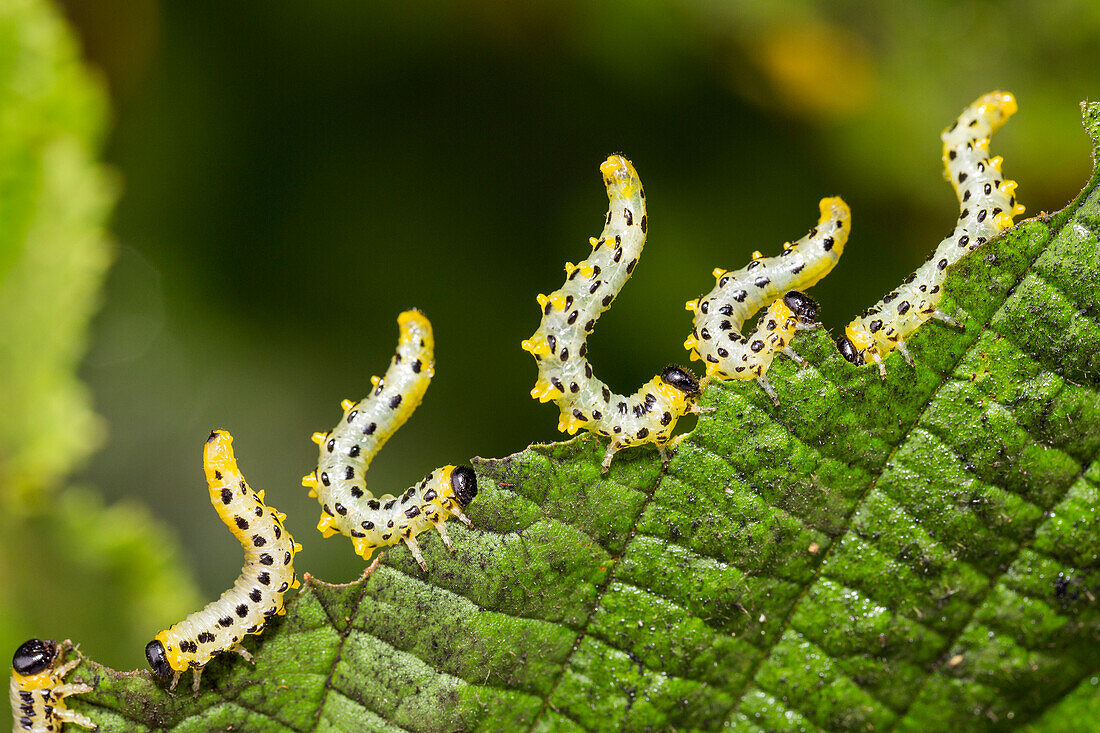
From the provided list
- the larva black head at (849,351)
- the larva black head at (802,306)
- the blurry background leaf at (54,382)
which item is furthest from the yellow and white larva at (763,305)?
the blurry background leaf at (54,382)

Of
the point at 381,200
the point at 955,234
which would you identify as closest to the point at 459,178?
the point at 381,200

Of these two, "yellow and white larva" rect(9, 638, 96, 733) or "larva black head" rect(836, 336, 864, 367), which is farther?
"yellow and white larva" rect(9, 638, 96, 733)

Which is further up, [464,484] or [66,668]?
[464,484]

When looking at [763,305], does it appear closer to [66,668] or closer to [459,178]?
[459,178]


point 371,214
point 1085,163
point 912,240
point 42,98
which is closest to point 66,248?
point 42,98

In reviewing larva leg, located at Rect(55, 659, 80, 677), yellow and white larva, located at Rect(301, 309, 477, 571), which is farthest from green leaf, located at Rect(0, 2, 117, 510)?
yellow and white larva, located at Rect(301, 309, 477, 571)

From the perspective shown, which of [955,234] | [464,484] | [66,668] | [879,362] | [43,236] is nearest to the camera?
[879,362]

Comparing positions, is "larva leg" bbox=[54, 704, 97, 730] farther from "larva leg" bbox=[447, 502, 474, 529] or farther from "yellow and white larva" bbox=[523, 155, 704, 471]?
"yellow and white larva" bbox=[523, 155, 704, 471]
